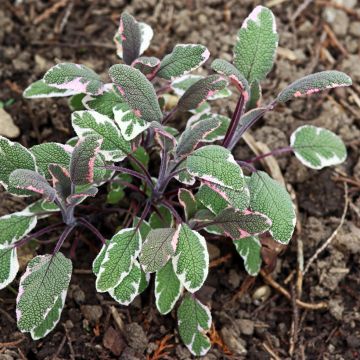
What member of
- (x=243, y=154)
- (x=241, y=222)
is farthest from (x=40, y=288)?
(x=243, y=154)

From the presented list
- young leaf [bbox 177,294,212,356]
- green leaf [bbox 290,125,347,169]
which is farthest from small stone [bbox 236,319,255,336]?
green leaf [bbox 290,125,347,169]

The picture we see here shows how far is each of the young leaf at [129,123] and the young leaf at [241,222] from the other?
13.5 inches

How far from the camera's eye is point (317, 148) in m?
2.06

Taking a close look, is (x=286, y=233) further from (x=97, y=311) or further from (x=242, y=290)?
(x=97, y=311)

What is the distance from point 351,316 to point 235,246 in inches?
17.5

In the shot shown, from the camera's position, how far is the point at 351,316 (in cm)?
203

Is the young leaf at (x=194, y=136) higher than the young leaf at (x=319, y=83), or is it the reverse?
the young leaf at (x=319, y=83)

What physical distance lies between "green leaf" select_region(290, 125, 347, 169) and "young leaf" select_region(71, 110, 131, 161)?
0.61 metres

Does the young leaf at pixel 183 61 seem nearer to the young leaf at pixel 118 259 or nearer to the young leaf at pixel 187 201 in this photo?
the young leaf at pixel 187 201

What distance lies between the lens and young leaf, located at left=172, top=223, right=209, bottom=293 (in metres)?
1.69

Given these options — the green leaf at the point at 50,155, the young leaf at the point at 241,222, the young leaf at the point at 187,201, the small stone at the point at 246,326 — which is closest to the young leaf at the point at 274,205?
the young leaf at the point at 241,222

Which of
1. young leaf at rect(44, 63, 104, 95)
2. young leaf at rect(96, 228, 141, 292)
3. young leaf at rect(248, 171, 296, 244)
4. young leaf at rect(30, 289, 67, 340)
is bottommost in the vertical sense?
young leaf at rect(30, 289, 67, 340)

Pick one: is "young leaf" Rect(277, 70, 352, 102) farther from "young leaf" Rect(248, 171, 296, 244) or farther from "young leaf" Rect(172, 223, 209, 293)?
"young leaf" Rect(172, 223, 209, 293)

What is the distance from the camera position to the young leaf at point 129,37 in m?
1.88
